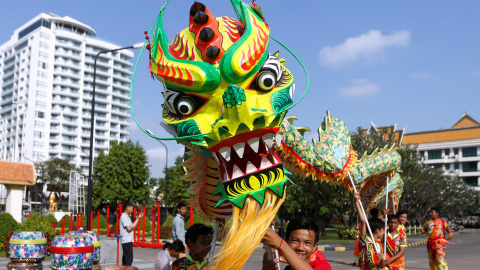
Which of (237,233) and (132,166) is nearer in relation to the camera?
(237,233)

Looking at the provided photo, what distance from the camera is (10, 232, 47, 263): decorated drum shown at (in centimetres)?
316

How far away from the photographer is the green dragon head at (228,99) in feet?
8.56

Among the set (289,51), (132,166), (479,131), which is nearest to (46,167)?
(132,166)

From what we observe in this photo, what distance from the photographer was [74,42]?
8419cm

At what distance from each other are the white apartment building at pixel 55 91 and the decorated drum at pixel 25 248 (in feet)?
250

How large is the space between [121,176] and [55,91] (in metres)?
40.3

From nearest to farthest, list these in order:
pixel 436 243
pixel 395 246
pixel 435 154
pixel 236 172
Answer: pixel 236 172
pixel 395 246
pixel 436 243
pixel 435 154

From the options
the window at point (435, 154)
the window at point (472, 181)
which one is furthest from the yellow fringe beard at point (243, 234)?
the window at point (472, 181)

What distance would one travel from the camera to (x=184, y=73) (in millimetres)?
2672

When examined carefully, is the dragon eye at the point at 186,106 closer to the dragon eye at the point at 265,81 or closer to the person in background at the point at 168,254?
the dragon eye at the point at 265,81

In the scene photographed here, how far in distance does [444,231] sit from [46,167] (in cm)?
5962

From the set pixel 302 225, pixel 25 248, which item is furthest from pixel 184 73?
pixel 25 248

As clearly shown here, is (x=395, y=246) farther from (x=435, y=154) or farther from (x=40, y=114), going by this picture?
(x=40, y=114)

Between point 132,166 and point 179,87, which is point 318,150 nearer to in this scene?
point 179,87
